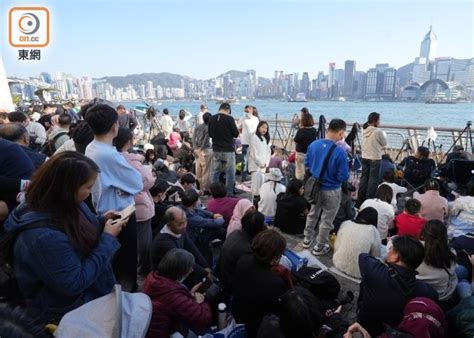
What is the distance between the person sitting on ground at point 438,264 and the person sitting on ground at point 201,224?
1.88 metres

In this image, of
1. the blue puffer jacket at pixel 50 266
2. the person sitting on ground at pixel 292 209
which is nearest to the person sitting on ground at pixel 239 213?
the person sitting on ground at pixel 292 209

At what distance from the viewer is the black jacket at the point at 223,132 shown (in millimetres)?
4762

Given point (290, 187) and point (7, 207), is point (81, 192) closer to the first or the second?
point (7, 207)

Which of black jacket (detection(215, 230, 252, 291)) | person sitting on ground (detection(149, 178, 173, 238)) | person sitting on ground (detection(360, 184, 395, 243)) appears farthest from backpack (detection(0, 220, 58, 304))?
person sitting on ground (detection(360, 184, 395, 243))

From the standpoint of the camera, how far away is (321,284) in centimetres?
251

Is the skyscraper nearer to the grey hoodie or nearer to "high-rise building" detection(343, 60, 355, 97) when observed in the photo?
"high-rise building" detection(343, 60, 355, 97)

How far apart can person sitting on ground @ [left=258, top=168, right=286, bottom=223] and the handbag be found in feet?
2.57

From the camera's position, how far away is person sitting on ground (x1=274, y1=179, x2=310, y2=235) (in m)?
3.98

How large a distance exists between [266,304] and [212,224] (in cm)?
136

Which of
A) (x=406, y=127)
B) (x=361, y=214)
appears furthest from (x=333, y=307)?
(x=406, y=127)

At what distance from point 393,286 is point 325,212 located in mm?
1572

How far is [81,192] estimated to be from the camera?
4.05 ft

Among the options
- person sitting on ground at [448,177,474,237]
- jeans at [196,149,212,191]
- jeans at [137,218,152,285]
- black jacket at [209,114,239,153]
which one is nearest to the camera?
jeans at [137,218,152,285]

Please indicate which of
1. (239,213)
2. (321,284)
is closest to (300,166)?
(239,213)
